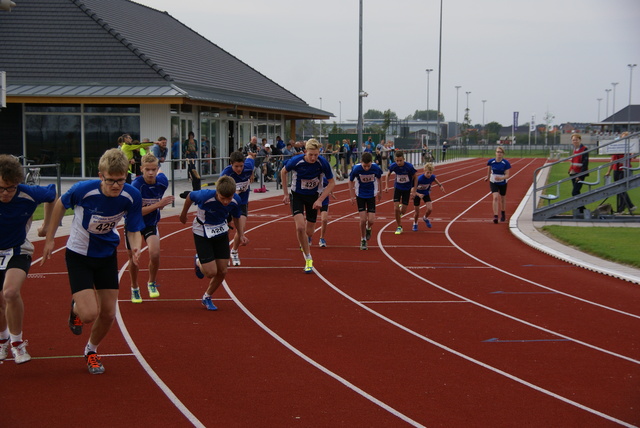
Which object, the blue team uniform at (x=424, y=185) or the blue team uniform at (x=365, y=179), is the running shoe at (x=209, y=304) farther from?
the blue team uniform at (x=424, y=185)

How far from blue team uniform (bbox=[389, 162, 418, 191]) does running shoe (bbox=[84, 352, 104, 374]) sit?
11.0 metres

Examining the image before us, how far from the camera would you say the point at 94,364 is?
6641 mm

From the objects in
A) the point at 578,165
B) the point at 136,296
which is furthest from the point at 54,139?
the point at 136,296

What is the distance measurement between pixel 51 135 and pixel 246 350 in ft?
83.7

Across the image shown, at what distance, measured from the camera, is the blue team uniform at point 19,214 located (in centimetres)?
659

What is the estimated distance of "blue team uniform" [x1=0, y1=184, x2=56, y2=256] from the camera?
6.59m

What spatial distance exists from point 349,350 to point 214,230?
236 cm

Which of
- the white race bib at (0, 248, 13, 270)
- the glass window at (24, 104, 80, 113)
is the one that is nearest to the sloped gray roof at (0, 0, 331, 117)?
the glass window at (24, 104, 80, 113)

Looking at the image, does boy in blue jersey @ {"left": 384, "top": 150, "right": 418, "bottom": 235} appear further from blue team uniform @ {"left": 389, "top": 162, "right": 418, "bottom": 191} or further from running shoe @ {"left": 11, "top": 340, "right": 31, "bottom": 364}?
running shoe @ {"left": 11, "top": 340, "right": 31, "bottom": 364}

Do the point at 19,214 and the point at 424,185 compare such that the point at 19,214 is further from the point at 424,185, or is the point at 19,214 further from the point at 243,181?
the point at 424,185

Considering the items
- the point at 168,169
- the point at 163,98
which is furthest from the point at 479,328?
the point at 163,98

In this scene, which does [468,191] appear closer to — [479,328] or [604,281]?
[604,281]

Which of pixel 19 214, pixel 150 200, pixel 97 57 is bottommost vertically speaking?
pixel 150 200

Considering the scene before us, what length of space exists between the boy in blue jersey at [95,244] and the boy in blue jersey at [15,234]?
0.28 metres
